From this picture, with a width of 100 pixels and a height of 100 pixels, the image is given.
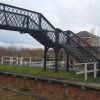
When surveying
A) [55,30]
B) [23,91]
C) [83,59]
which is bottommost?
[23,91]

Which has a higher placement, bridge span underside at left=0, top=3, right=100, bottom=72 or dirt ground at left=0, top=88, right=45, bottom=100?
bridge span underside at left=0, top=3, right=100, bottom=72

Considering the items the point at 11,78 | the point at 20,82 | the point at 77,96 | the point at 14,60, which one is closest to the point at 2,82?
the point at 11,78

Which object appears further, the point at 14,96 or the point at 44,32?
the point at 44,32

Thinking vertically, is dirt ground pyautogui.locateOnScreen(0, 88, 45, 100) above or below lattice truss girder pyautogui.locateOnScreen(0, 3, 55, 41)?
below

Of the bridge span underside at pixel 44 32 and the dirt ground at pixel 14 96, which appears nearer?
the dirt ground at pixel 14 96

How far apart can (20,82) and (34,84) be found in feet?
5.99

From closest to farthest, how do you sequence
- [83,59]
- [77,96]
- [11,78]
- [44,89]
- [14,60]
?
1. [77,96]
2. [44,89]
3. [11,78]
4. [83,59]
5. [14,60]

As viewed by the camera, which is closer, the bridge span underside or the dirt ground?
the dirt ground

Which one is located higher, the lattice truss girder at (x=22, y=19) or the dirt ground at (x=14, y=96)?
the lattice truss girder at (x=22, y=19)

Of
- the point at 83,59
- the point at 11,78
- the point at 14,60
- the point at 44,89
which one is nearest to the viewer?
the point at 44,89

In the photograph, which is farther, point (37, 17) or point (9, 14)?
point (37, 17)

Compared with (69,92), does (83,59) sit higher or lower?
higher

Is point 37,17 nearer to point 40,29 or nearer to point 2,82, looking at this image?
point 40,29

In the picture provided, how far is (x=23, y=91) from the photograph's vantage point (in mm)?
18188
